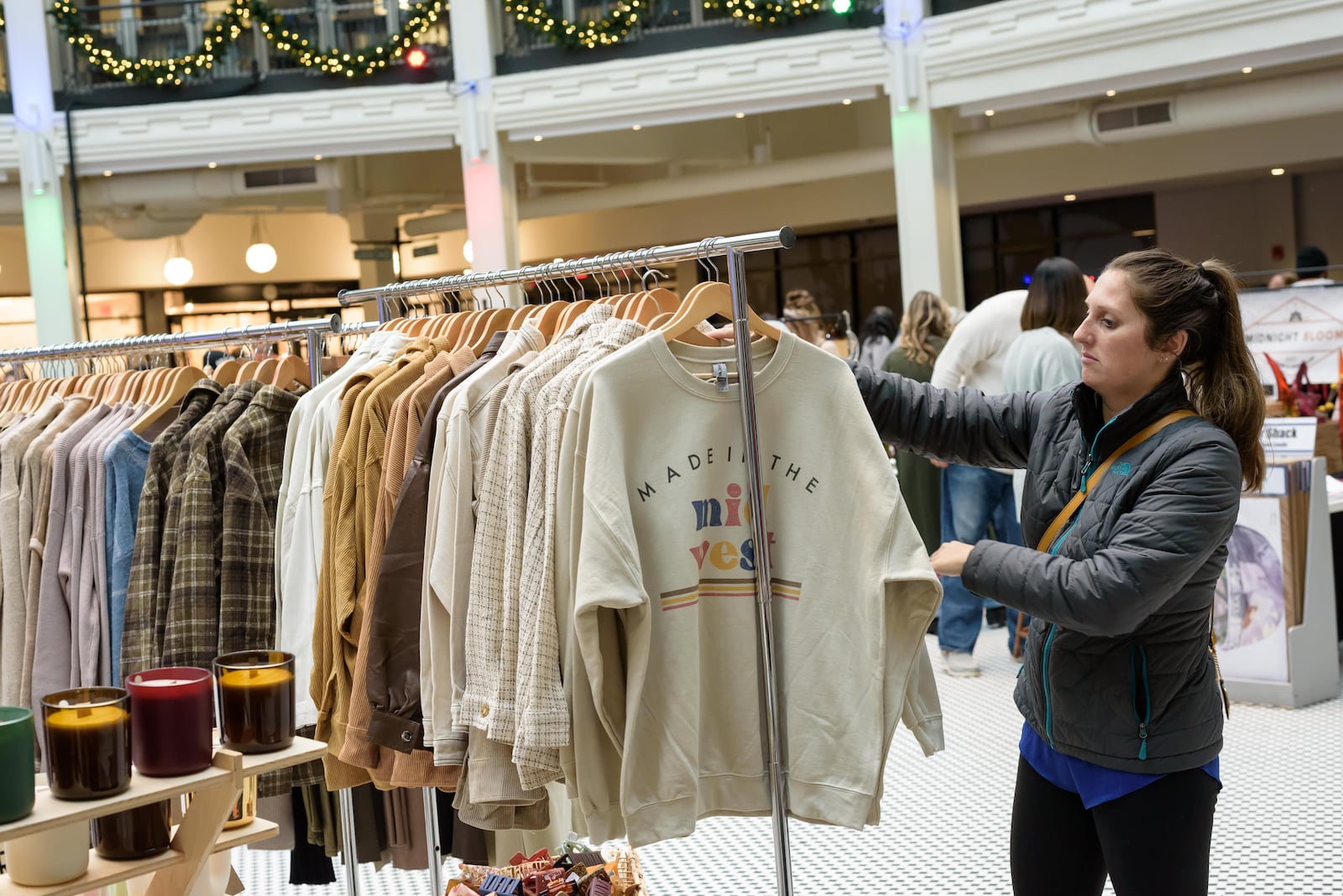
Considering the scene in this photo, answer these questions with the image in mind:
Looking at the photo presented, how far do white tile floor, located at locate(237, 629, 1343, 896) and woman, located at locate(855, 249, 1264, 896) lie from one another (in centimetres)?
131

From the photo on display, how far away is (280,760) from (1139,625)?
1273mm

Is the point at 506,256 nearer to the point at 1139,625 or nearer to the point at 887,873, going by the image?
the point at 887,873

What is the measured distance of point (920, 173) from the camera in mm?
10180

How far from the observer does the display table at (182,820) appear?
4.78 feet

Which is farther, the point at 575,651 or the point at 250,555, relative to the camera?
the point at 250,555

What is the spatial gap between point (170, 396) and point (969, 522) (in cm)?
341

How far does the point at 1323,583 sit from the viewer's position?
178 inches

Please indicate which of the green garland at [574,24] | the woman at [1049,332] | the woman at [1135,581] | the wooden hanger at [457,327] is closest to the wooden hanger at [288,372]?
the wooden hanger at [457,327]

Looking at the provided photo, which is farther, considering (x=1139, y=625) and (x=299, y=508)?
(x=299, y=508)

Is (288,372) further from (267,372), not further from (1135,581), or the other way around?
(1135,581)

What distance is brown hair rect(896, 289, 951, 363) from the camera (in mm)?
5531

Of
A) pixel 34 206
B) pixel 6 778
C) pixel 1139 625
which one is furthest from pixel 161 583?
pixel 34 206

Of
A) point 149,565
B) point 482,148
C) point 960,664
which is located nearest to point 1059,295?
point 960,664

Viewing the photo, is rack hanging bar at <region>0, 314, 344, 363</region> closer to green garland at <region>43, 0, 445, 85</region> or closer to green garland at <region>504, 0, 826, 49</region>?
green garland at <region>504, 0, 826, 49</region>
